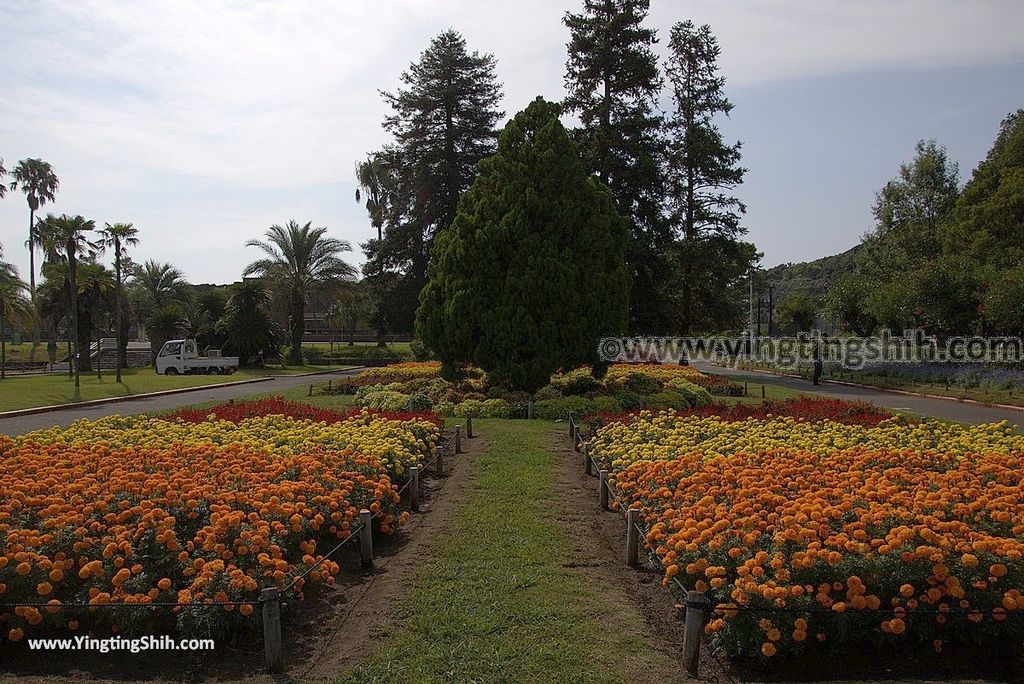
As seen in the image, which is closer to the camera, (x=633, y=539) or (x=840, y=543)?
(x=840, y=543)

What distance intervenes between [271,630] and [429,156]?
36.2 metres

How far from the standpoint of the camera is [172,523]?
5.17 meters

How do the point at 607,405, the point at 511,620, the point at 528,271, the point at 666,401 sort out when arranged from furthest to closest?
1. the point at 666,401
2. the point at 528,271
3. the point at 607,405
4. the point at 511,620

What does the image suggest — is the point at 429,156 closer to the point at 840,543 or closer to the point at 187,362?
the point at 187,362

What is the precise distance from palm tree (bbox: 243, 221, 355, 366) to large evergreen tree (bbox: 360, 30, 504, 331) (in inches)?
180

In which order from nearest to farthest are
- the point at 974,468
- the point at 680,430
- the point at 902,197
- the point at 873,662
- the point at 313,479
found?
1. the point at 873,662
2. the point at 313,479
3. the point at 974,468
4. the point at 680,430
5. the point at 902,197

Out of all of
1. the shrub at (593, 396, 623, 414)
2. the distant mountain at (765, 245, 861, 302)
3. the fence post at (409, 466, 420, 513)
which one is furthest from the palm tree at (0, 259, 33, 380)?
the distant mountain at (765, 245, 861, 302)

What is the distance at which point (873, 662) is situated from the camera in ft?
14.3

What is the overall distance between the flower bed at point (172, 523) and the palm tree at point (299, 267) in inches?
1380

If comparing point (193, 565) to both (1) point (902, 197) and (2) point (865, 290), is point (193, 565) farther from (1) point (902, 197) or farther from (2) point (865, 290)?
(1) point (902, 197)

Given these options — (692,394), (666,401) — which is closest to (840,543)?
(666,401)

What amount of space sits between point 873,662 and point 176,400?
2039cm

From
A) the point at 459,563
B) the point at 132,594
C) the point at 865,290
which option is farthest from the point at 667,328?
the point at 132,594

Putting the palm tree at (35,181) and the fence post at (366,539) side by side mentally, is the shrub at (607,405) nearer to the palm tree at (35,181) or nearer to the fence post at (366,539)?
the fence post at (366,539)
